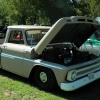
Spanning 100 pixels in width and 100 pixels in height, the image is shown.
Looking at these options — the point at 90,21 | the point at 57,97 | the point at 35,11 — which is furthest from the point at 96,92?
the point at 35,11

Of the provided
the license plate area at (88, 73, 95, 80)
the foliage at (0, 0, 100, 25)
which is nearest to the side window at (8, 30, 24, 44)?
the license plate area at (88, 73, 95, 80)

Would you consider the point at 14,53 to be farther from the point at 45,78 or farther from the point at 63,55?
the point at 63,55

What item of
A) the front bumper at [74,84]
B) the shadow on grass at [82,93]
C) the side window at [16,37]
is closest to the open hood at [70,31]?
the side window at [16,37]

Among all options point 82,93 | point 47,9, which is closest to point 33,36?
point 82,93

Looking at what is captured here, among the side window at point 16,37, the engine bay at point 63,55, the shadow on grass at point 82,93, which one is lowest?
the shadow on grass at point 82,93

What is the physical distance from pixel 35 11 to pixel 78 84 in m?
21.6

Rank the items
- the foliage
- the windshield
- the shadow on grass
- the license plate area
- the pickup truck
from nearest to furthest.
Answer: the pickup truck, the shadow on grass, the license plate area, the windshield, the foliage

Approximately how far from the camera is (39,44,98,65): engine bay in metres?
4.86

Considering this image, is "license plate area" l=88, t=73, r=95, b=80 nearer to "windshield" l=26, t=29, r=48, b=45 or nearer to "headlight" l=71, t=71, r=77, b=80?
"headlight" l=71, t=71, r=77, b=80

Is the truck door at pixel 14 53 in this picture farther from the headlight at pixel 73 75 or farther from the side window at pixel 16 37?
the headlight at pixel 73 75

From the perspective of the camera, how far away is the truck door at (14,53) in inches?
210

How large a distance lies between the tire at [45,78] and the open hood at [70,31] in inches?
19.9

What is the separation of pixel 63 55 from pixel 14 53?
1.43 m

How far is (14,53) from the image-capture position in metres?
5.52
